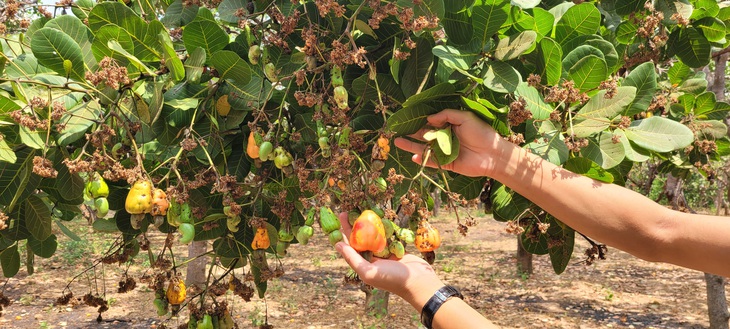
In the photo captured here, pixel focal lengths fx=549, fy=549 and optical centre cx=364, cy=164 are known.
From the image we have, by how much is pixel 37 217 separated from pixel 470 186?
1307 millimetres

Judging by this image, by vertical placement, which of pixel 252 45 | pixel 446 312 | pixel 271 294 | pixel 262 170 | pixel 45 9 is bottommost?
pixel 271 294

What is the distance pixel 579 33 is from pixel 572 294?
8137 mm

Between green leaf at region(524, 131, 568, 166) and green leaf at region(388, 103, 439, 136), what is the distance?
262 mm

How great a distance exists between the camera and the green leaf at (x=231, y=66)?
1.38 meters

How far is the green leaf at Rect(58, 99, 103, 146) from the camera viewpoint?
4.27 feet

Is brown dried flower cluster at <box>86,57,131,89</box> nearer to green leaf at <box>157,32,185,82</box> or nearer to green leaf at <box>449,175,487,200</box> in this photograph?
green leaf at <box>157,32,185,82</box>

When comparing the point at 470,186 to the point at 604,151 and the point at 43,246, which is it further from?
the point at 43,246

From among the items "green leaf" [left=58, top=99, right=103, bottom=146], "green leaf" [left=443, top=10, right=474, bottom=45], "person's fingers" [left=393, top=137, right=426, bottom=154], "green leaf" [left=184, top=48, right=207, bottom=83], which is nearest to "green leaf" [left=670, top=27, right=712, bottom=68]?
"green leaf" [left=443, top=10, right=474, bottom=45]

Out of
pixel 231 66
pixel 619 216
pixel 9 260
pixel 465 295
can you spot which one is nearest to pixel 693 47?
pixel 619 216

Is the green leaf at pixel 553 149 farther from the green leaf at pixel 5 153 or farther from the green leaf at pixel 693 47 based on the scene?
the green leaf at pixel 5 153

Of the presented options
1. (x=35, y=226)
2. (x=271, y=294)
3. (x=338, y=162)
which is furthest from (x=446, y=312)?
(x=271, y=294)

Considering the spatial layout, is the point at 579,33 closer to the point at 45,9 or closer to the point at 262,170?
the point at 262,170

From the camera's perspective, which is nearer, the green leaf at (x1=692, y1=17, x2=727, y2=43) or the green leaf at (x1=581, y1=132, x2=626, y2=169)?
the green leaf at (x1=581, y1=132, x2=626, y2=169)

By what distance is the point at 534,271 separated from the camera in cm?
1046
